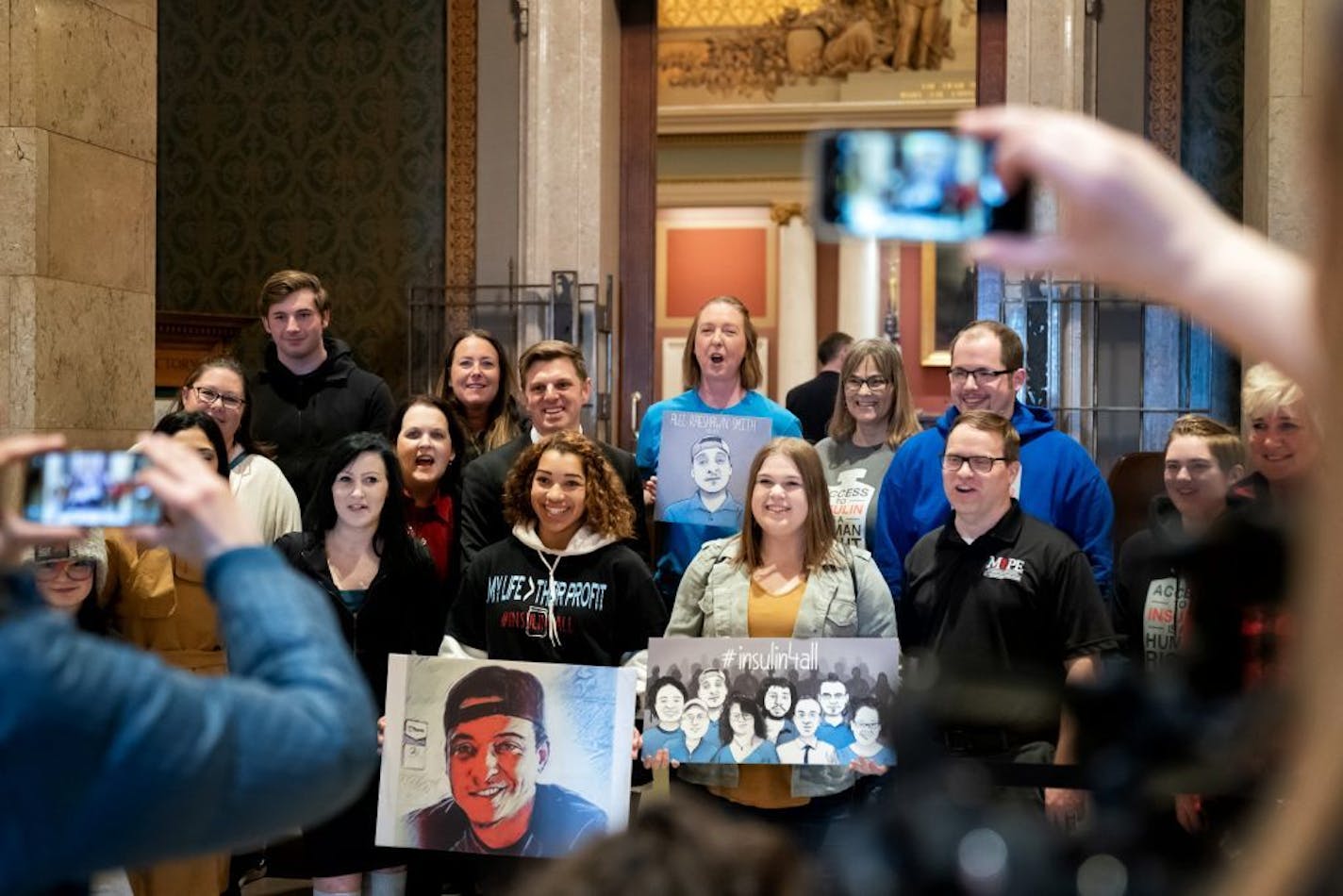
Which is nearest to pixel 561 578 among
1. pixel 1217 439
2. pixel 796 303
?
pixel 1217 439

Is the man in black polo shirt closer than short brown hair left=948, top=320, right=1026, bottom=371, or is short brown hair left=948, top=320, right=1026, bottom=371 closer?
the man in black polo shirt

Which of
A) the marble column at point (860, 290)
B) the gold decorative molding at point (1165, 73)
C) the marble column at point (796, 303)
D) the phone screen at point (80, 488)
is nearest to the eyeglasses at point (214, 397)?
the phone screen at point (80, 488)

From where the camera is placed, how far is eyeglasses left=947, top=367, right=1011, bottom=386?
4930mm

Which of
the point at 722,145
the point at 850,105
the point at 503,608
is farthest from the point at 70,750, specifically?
the point at 722,145

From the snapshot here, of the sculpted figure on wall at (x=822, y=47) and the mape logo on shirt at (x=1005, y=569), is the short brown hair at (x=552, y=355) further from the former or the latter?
the sculpted figure on wall at (x=822, y=47)

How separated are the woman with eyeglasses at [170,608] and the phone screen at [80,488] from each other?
126 inches

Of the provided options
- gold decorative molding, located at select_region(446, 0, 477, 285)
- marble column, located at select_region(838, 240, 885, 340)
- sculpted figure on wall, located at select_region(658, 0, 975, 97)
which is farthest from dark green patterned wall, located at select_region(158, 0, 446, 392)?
marble column, located at select_region(838, 240, 885, 340)

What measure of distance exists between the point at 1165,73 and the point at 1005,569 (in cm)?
556

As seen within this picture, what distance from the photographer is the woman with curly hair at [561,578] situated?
4.65 meters

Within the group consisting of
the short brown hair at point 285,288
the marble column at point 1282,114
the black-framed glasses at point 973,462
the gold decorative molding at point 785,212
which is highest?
the gold decorative molding at point 785,212

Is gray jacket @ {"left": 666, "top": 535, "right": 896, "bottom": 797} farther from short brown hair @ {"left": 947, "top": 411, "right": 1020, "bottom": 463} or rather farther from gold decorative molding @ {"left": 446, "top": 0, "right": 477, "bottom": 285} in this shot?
gold decorative molding @ {"left": 446, "top": 0, "right": 477, "bottom": 285}

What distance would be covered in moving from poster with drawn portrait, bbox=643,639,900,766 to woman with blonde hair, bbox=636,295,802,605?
0.97m

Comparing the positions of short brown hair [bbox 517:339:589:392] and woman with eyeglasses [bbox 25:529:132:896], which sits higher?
short brown hair [bbox 517:339:589:392]

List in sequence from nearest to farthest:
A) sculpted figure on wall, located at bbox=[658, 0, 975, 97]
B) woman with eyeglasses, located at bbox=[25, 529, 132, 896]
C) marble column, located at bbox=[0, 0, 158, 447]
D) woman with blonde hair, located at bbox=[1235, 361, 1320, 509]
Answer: woman with blonde hair, located at bbox=[1235, 361, 1320, 509] → woman with eyeglasses, located at bbox=[25, 529, 132, 896] → marble column, located at bbox=[0, 0, 158, 447] → sculpted figure on wall, located at bbox=[658, 0, 975, 97]
